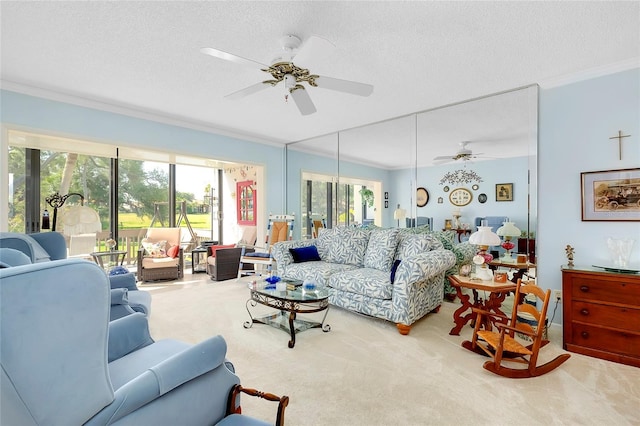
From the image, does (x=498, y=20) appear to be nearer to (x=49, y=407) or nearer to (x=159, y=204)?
(x=49, y=407)

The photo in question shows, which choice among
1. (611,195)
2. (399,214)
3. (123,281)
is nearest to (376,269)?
(399,214)

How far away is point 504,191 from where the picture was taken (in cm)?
355

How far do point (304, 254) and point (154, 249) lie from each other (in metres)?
2.82

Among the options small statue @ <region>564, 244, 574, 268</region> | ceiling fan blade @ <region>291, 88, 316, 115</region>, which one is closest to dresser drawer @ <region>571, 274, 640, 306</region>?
small statue @ <region>564, 244, 574, 268</region>

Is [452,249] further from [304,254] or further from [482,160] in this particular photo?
[304,254]

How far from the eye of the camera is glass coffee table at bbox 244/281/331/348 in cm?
274

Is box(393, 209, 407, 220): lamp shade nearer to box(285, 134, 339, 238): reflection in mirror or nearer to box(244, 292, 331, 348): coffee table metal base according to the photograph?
box(285, 134, 339, 238): reflection in mirror

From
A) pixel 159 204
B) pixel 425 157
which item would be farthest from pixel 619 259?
pixel 159 204

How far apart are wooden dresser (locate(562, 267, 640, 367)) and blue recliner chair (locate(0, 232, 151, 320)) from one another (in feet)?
11.8

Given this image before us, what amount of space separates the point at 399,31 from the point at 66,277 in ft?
8.26

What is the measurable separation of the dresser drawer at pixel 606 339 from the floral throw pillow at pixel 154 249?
564 cm

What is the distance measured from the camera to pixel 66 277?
0.83m

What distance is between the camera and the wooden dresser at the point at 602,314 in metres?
2.39

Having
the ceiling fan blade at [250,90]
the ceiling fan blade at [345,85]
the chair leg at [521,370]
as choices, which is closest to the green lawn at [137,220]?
A: the ceiling fan blade at [250,90]
